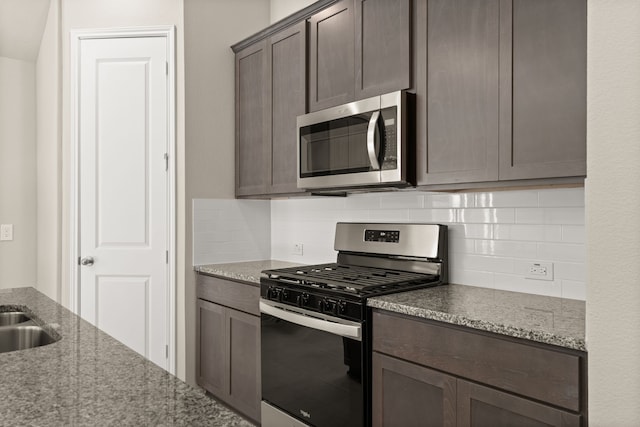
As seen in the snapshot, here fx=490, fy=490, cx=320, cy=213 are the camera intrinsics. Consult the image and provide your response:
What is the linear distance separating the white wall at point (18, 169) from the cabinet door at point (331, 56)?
2484 millimetres

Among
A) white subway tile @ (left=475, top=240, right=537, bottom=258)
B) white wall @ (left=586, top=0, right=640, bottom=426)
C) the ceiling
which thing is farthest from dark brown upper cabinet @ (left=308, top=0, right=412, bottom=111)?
the ceiling

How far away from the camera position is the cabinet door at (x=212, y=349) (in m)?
3.01

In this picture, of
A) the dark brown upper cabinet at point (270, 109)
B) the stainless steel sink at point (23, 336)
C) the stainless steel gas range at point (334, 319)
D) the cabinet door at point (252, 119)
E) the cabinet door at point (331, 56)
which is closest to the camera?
the stainless steel sink at point (23, 336)

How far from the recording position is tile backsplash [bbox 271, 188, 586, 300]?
6.61 feet

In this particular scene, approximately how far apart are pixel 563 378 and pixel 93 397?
1.25m

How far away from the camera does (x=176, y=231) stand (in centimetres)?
325

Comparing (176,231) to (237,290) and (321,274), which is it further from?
(321,274)

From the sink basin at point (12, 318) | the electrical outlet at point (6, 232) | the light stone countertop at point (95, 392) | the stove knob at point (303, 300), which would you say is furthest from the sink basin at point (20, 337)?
the electrical outlet at point (6, 232)

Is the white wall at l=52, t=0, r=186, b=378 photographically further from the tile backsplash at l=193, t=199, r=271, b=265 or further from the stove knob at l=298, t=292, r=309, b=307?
the stove knob at l=298, t=292, r=309, b=307

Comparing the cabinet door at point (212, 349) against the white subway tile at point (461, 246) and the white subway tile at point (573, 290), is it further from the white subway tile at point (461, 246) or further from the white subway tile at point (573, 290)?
the white subway tile at point (573, 290)

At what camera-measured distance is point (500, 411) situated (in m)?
1.58

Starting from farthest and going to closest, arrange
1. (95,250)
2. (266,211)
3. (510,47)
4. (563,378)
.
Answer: (266,211) → (95,250) → (510,47) → (563,378)

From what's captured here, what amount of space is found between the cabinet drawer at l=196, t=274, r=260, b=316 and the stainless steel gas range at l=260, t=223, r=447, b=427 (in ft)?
0.54

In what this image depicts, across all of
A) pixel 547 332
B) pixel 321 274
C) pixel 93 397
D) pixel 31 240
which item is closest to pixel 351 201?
pixel 321 274
